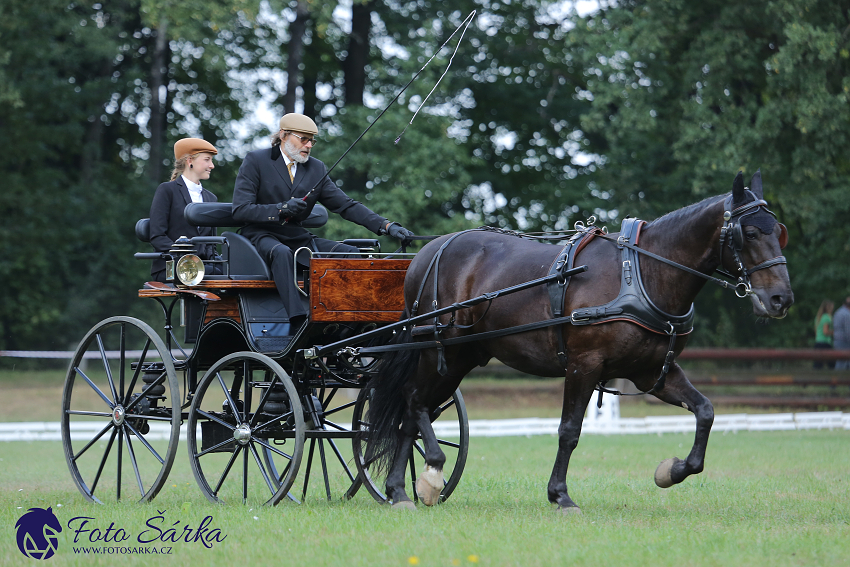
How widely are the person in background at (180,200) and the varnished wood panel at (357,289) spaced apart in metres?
1.26

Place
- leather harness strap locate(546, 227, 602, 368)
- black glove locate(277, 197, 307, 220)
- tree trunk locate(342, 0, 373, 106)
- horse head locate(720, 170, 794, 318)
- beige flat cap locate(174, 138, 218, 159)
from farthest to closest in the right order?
tree trunk locate(342, 0, 373, 106), beige flat cap locate(174, 138, 218, 159), black glove locate(277, 197, 307, 220), leather harness strap locate(546, 227, 602, 368), horse head locate(720, 170, 794, 318)

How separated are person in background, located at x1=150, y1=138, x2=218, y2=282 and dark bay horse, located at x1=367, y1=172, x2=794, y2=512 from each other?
1821mm

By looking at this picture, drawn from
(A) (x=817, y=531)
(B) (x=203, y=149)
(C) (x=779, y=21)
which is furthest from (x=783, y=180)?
(A) (x=817, y=531)

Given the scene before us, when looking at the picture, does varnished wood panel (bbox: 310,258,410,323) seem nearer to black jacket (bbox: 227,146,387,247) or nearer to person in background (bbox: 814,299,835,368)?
black jacket (bbox: 227,146,387,247)

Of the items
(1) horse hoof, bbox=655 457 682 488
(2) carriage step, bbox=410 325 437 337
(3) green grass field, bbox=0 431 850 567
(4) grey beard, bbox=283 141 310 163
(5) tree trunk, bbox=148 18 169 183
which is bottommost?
(3) green grass field, bbox=0 431 850 567

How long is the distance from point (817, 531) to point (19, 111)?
68.1ft

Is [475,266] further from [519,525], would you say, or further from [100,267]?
[100,267]

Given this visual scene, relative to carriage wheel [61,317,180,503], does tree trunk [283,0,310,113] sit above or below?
above

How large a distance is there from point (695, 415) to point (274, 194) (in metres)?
3.16

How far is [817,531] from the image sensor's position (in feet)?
18.0

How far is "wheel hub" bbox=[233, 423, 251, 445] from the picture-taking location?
267 inches

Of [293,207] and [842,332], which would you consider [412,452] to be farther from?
[842,332]

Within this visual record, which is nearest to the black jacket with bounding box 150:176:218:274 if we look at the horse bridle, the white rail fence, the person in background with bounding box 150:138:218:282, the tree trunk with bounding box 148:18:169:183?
the person in background with bounding box 150:138:218:282

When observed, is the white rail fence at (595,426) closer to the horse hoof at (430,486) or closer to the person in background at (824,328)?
the person in background at (824,328)
